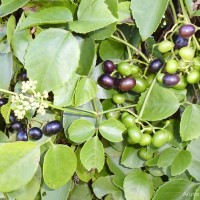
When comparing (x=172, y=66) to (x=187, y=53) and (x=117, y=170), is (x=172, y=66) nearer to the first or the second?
(x=187, y=53)

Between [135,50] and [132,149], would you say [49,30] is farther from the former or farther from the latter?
[132,149]

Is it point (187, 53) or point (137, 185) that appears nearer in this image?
point (187, 53)

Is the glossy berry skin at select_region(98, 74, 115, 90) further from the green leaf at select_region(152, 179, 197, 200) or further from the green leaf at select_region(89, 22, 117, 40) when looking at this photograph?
the green leaf at select_region(152, 179, 197, 200)

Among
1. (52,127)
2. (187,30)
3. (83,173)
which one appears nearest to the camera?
(187,30)

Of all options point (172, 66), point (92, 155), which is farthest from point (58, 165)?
point (172, 66)

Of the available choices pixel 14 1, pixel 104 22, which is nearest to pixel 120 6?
pixel 104 22

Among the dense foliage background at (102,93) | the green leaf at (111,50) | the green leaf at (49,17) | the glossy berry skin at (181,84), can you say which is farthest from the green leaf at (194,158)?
the green leaf at (49,17)
